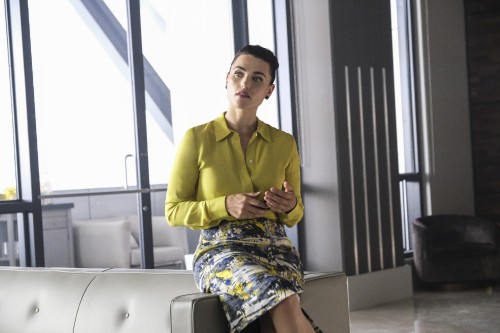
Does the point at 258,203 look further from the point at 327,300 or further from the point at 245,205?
the point at 327,300

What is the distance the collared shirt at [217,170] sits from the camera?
3004 millimetres

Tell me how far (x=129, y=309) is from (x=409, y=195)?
5.93 meters

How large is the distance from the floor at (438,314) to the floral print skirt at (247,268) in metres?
3.22

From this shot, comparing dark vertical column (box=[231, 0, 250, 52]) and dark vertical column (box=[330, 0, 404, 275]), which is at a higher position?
dark vertical column (box=[231, 0, 250, 52])

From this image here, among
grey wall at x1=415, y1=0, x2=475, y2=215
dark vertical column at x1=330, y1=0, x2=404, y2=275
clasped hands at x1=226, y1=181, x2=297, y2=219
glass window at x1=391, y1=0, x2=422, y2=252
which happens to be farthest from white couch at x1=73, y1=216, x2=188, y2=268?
grey wall at x1=415, y1=0, x2=475, y2=215

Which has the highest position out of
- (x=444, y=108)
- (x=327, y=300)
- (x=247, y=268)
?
(x=444, y=108)

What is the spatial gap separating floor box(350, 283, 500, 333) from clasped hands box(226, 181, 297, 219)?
327cm

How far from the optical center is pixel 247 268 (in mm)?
2732

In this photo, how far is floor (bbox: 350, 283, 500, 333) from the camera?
19.8 feet

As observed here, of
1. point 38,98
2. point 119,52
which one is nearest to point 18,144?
point 38,98

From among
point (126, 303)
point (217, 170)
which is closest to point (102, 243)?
point (126, 303)

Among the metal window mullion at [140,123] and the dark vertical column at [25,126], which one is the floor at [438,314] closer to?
the metal window mullion at [140,123]

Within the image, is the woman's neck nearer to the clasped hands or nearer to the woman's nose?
the woman's nose

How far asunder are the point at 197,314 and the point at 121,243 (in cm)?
320
